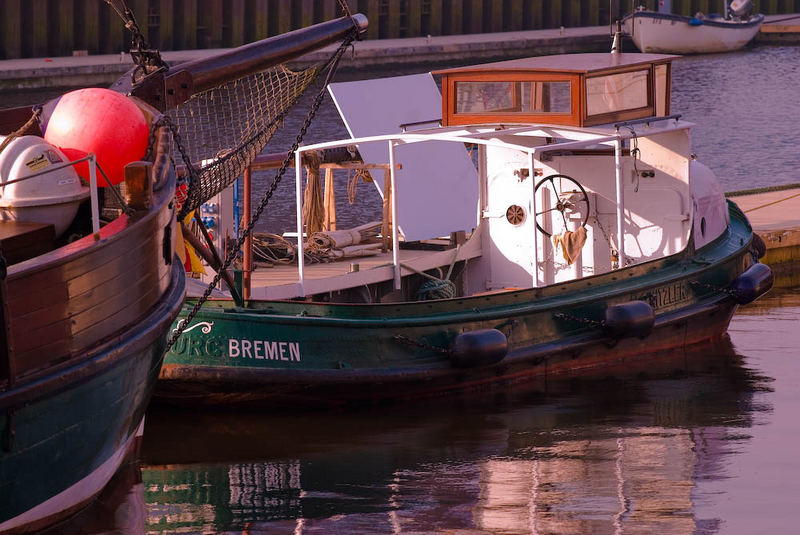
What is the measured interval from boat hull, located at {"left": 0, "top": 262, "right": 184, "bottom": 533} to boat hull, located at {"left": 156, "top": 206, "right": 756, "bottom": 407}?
1.81 metres

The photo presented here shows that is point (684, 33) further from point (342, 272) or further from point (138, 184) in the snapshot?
point (138, 184)

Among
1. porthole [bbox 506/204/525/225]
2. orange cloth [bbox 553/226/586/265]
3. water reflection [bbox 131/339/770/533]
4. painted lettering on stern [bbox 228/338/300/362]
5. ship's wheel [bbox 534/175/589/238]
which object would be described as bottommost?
water reflection [bbox 131/339/770/533]

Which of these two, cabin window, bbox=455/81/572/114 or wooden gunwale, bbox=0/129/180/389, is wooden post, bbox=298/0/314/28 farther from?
wooden gunwale, bbox=0/129/180/389

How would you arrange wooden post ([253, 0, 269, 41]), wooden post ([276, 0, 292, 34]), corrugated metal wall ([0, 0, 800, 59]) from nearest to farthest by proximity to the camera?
1. corrugated metal wall ([0, 0, 800, 59])
2. wooden post ([253, 0, 269, 41])
3. wooden post ([276, 0, 292, 34])

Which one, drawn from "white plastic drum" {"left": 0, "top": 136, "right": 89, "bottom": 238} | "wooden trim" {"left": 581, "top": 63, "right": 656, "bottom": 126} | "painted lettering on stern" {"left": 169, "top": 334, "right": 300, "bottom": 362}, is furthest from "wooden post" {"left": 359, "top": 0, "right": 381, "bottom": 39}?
"white plastic drum" {"left": 0, "top": 136, "right": 89, "bottom": 238}

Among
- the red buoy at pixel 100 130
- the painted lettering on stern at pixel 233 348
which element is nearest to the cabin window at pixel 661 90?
the painted lettering on stern at pixel 233 348

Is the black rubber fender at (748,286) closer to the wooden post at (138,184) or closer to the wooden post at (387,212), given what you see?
the wooden post at (387,212)

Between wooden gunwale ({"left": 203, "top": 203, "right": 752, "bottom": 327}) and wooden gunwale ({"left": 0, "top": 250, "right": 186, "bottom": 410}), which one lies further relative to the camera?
wooden gunwale ({"left": 203, "top": 203, "right": 752, "bottom": 327})

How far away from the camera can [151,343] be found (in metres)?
9.55

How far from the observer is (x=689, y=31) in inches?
2238

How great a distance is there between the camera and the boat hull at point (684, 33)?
56156mm

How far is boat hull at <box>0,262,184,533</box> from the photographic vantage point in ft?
26.9

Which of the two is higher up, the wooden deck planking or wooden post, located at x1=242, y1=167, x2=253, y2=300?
wooden post, located at x1=242, y1=167, x2=253, y2=300

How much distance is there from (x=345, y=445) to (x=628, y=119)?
14.5 ft
